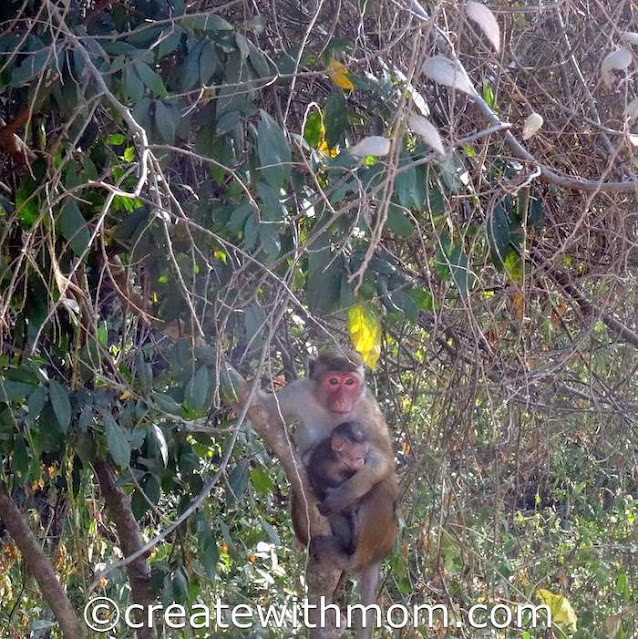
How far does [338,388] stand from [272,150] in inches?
67.4

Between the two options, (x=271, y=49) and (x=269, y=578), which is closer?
(x=271, y=49)

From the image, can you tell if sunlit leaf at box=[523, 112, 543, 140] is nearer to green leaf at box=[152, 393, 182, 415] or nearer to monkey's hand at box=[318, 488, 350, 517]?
green leaf at box=[152, 393, 182, 415]

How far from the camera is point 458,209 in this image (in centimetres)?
305

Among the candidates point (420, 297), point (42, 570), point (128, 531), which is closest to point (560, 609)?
point (420, 297)

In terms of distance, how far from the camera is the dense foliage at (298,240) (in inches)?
94.1

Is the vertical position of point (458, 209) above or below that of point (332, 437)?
above

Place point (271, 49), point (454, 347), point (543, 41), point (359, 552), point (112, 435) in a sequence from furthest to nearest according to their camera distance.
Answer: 1. point (359, 552)
2. point (454, 347)
3. point (543, 41)
4. point (271, 49)
5. point (112, 435)

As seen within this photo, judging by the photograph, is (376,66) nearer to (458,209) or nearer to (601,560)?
(458,209)

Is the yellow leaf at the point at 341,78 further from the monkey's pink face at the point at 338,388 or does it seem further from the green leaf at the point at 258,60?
the monkey's pink face at the point at 338,388

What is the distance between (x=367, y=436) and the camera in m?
4.09

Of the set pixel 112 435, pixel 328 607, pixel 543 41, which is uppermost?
pixel 543 41

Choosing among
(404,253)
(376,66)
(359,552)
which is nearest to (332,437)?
(359,552)

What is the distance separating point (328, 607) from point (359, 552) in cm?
62

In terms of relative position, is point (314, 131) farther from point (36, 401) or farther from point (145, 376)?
point (36, 401)
